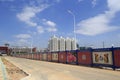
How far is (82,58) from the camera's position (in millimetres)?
28859

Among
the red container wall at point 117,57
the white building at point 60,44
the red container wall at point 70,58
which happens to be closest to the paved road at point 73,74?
the red container wall at point 117,57

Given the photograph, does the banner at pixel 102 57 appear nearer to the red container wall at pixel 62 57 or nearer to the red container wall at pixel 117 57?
the red container wall at pixel 117 57

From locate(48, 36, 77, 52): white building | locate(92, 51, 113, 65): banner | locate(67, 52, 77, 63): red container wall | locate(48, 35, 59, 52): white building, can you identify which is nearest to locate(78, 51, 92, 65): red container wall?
locate(92, 51, 113, 65): banner

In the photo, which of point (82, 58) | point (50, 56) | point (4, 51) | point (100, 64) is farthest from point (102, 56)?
point (4, 51)

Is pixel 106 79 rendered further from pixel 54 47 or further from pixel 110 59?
pixel 54 47

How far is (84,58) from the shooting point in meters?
28.2

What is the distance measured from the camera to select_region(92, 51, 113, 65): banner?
22066mm

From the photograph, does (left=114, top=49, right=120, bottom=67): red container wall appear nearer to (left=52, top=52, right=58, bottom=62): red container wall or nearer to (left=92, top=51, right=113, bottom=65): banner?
(left=92, top=51, right=113, bottom=65): banner

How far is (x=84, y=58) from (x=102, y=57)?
497 centimetres

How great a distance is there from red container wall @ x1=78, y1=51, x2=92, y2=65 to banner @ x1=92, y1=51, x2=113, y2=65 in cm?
131

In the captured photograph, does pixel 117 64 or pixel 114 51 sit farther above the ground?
pixel 114 51

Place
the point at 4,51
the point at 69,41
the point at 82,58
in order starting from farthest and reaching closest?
1. the point at 4,51
2. the point at 69,41
3. the point at 82,58

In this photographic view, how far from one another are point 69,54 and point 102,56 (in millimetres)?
11332

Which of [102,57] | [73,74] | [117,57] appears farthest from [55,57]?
[73,74]
